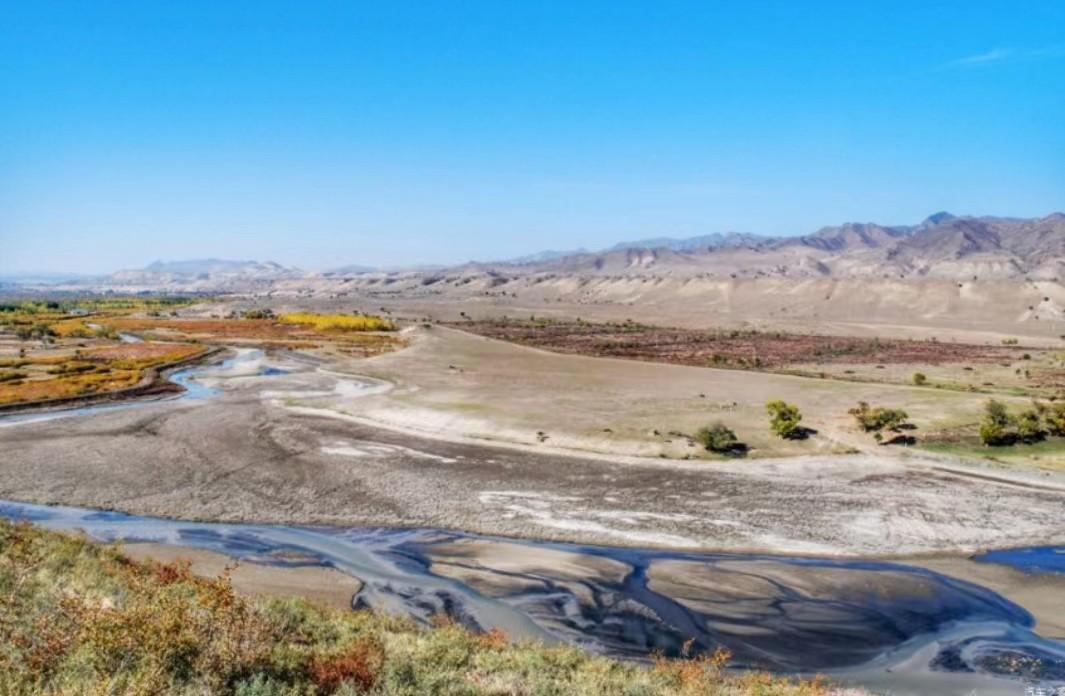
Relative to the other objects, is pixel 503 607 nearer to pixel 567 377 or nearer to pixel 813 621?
pixel 813 621

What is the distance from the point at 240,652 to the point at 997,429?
35.3 m

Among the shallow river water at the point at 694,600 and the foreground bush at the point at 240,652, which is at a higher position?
the foreground bush at the point at 240,652

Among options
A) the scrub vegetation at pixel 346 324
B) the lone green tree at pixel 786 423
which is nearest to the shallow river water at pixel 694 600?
the lone green tree at pixel 786 423

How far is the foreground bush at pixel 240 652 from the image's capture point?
28.1ft

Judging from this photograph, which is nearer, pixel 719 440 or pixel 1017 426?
pixel 719 440

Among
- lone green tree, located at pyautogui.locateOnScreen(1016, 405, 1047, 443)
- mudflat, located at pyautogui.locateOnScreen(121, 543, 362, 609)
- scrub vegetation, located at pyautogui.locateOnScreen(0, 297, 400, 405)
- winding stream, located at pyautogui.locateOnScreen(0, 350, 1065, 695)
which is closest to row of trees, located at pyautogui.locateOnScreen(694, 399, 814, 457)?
lone green tree, located at pyautogui.locateOnScreen(1016, 405, 1047, 443)

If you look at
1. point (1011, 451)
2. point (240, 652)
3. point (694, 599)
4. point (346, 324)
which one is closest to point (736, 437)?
point (1011, 451)

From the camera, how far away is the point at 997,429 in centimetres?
3366

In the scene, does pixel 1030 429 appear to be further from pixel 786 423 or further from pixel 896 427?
pixel 786 423

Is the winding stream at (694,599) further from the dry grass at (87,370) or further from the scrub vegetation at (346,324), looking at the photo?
the scrub vegetation at (346,324)

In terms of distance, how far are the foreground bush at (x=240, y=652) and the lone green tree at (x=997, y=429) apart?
2629cm

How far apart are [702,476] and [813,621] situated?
12209mm

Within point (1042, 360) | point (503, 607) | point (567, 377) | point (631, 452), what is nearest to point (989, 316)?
point (1042, 360)

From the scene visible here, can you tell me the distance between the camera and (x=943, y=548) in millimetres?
22188
